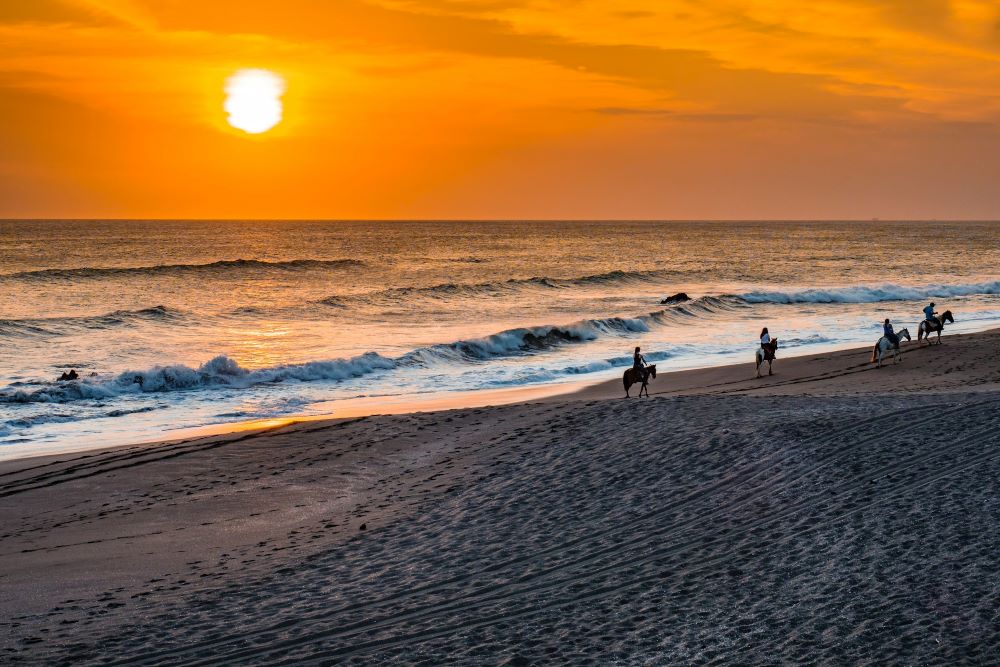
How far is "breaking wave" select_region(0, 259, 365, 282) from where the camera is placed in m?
65.3

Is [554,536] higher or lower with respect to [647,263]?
lower

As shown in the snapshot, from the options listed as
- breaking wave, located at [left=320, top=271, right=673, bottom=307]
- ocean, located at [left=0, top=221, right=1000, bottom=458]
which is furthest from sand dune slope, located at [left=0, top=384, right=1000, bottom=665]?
breaking wave, located at [left=320, top=271, right=673, bottom=307]

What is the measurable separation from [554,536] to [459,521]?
4.75 ft

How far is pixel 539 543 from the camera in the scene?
10562mm

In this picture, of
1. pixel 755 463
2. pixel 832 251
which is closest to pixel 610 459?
pixel 755 463

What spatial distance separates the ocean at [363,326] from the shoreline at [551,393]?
52cm

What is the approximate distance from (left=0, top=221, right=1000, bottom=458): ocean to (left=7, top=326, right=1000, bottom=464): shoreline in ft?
1.71

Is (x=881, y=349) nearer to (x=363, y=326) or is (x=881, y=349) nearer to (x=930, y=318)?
(x=930, y=318)

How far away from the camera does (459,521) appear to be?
11.6 meters

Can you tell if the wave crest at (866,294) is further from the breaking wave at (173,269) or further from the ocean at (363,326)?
the breaking wave at (173,269)

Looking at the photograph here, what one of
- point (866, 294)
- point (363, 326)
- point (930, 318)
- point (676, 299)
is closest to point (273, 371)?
point (363, 326)

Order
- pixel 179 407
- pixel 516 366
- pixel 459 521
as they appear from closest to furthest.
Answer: pixel 459 521
pixel 179 407
pixel 516 366

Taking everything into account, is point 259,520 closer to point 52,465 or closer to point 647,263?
point 52,465

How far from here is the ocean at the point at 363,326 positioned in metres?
23.2
